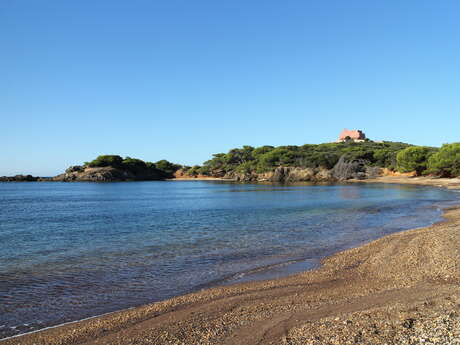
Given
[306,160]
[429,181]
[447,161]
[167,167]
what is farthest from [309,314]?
[167,167]

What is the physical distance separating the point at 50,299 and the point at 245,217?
23.7 metres

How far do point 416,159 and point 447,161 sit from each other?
14.0 metres

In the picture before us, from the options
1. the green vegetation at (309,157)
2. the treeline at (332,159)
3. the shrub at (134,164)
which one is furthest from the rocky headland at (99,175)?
the green vegetation at (309,157)

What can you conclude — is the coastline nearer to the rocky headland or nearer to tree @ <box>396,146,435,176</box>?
tree @ <box>396,146,435,176</box>

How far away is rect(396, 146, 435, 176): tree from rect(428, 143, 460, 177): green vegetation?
552cm

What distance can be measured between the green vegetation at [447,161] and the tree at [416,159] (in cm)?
552

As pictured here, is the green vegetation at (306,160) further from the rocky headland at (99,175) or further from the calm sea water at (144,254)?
the calm sea water at (144,254)

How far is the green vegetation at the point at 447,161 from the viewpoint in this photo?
8169 cm

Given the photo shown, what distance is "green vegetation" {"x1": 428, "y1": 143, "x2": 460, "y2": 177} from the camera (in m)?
81.7

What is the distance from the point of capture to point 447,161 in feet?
270

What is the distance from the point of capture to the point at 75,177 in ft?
510

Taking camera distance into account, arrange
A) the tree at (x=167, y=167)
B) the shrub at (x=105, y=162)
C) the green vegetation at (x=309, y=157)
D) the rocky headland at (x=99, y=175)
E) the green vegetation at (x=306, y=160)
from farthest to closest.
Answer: the tree at (x=167, y=167)
the shrub at (x=105, y=162)
the rocky headland at (x=99, y=175)
the green vegetation at (x=309, y=157)
the green vegetation at (x=306, y=160)

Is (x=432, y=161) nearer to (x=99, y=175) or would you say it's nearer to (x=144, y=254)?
(x=144, y=254)

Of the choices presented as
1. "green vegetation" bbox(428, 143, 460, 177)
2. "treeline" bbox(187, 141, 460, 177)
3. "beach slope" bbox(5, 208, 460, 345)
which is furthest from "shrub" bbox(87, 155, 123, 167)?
"beach slope" bbox(5, 208, 460, 345)
